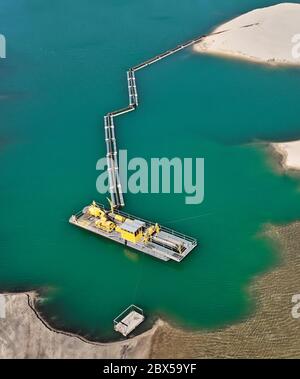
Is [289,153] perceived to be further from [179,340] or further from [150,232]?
[179,340]

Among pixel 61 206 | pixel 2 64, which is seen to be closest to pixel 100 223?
pixel 61 206

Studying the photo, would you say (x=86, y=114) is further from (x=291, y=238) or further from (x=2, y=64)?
(x=291, y=238)

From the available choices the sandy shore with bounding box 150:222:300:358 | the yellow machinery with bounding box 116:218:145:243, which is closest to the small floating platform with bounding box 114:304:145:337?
the sandy shore with bounding box 150:222:300:358

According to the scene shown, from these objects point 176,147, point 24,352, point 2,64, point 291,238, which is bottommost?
point 24,352

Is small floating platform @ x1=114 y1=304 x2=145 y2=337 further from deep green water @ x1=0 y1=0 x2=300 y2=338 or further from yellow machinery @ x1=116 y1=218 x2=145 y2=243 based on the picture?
yellow machinery @ x1=116 y1=218 x2=145 y2=243

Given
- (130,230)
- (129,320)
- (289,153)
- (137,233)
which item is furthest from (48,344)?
(289,153)

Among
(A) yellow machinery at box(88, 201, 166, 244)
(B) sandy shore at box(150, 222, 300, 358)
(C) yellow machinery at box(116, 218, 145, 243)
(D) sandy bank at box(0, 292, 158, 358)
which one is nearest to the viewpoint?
(B) sandy shore at box(150, 222, 300, 358)
